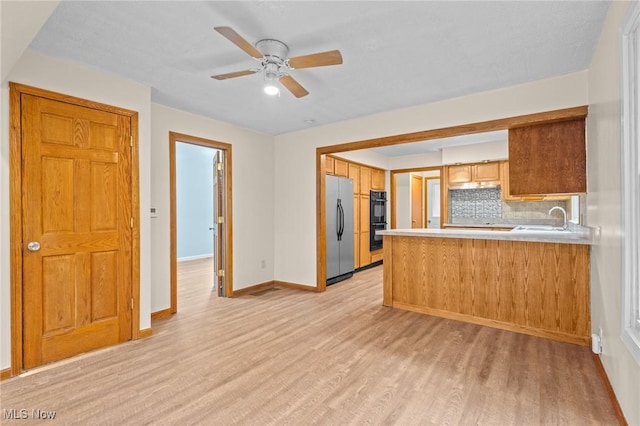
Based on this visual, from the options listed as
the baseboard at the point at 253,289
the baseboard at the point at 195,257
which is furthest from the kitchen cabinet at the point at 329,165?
the baseboard at the point at 195,257

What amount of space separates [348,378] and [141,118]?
2.96 meters

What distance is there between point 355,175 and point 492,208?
2.87 meters

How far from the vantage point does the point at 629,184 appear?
165 cm

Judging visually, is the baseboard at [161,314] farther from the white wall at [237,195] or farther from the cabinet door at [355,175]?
the cabinet door at [355,175]

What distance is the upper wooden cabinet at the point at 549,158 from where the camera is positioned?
296cm

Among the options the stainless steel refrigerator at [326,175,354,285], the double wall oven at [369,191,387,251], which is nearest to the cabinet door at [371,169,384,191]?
the double wall oven at [369,191,387,251]

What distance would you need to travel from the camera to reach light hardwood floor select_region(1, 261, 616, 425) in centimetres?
188

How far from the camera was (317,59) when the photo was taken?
2184 mm

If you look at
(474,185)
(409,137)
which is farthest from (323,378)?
(474,185)

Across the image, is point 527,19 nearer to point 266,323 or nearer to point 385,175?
point 266,323

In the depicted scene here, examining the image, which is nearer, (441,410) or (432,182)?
(441,410)

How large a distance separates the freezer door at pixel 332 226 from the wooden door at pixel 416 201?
324 centimetres

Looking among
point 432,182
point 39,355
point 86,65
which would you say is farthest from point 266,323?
point 432,182

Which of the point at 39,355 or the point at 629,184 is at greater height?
the point at 629,184
